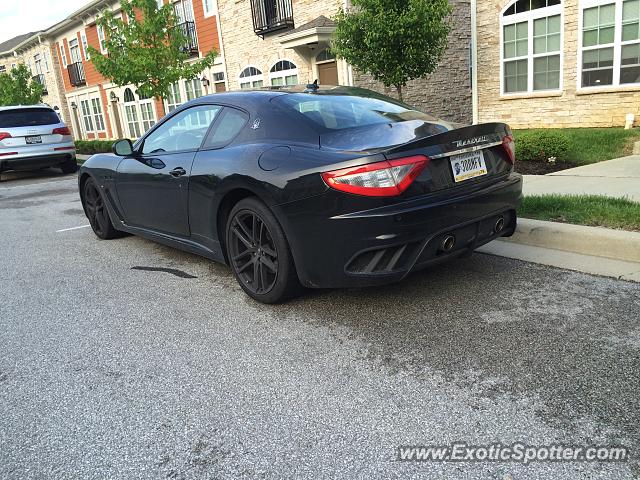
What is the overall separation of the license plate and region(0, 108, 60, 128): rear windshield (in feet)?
44.0

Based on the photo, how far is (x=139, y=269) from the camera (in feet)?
16.2

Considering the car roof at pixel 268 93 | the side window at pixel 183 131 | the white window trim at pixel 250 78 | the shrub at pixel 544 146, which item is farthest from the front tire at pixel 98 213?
the white window trim at pixel 250 78

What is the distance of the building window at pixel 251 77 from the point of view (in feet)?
61.5

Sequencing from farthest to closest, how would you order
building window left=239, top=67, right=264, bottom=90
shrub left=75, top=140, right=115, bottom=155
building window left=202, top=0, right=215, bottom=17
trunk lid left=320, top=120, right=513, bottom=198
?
1. shrub left=75, top=140, right=115, bottom=155
2. building window left=202, top=0, right=215, bottom=17
3. building window left=239, top=67, right=264, bottom=90
4. trunk lid left=320, top=120, right=513, bottom=198

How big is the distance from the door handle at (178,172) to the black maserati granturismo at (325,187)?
0.05 feet

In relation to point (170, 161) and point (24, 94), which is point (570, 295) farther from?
point (24, 94)

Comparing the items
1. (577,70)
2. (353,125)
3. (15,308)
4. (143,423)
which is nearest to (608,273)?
(353,125)

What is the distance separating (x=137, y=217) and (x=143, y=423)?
3.01 meters

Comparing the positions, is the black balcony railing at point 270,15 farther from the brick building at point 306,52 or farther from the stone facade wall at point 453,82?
the stone facade wall at point 453,82

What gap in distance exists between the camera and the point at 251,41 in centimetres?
1859

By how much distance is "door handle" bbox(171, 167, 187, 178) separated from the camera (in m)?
4.20

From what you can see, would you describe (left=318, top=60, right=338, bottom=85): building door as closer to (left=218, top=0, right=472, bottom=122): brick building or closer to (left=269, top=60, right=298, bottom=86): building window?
(left=218, top=0, right=472, bottom=122): brick building

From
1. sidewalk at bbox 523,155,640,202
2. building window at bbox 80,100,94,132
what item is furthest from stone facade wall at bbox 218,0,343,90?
building window at bbox 80,100,94,132

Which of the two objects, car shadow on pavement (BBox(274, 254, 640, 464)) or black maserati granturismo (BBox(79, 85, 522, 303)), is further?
black maserati granturismo (BBox(79, 85, 522, 303))
